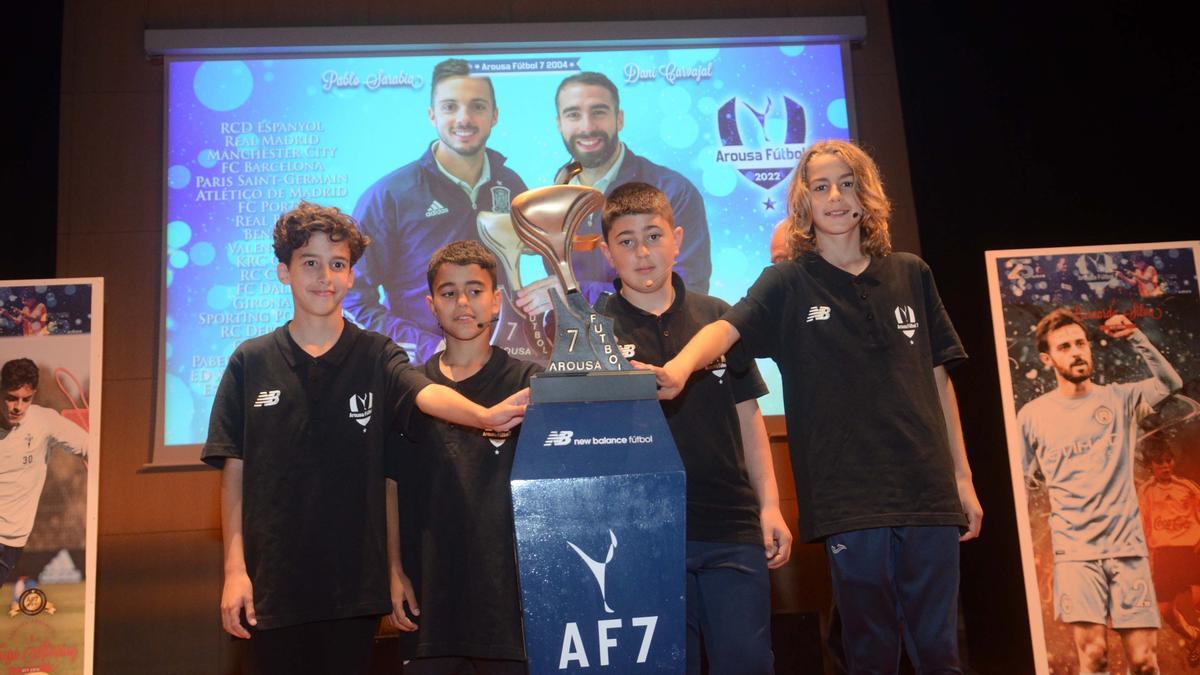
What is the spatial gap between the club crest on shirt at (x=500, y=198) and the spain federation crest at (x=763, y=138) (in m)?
0.86

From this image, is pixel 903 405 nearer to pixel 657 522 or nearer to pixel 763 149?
pixel 657 522

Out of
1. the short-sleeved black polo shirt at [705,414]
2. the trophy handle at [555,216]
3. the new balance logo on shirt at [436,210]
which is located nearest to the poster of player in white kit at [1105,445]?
the short-sleeved black polo shirt at [705,414]

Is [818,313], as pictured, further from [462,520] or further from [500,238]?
[500,238]

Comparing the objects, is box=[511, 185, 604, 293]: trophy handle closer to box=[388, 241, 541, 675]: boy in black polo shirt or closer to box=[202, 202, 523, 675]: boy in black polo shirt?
box=[202, 202, 523, 675]: boy in black polo shirt

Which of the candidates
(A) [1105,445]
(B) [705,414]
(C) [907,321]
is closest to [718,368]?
(B) [705,414]

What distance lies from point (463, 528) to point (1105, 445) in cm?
221

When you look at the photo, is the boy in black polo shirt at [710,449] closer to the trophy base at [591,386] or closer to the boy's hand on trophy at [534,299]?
the trophy base at [591,386]

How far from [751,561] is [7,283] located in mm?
2762

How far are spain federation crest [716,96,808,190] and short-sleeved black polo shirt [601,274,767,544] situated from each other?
174 cm

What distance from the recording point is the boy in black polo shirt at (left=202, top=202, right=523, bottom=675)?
6.97 feet

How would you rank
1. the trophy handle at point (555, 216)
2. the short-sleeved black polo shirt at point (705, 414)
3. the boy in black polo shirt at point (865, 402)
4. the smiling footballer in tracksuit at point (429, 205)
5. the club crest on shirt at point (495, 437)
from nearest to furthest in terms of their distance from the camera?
1. the trophy handle at point (555, 216)
2. the boy in black polo shirt at point (865, 402)
3. the short-sleeved black polo shirt at point (705, 414)
4. the club crest on shirt at point (495, 437)
5. the smiling footballer in tracksuit at point (429, 205)

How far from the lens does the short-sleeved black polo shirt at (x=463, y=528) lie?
2180mm

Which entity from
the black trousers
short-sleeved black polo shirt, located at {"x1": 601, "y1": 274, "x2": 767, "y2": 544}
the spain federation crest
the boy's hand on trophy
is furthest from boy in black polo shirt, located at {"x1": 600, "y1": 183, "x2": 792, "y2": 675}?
the spain federation crest

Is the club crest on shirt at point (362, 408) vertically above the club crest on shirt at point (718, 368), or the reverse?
the club crest on shirt at point (718, 368)
